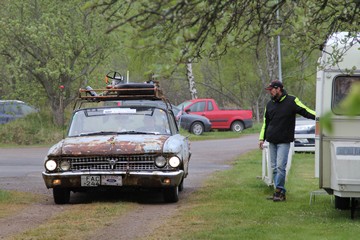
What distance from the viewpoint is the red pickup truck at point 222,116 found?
37.2 metres

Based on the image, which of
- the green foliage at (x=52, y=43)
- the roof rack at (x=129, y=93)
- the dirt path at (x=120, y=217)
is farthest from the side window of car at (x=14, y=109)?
the roof rack at (x=129, y=93)

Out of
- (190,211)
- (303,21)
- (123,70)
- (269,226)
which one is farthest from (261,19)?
(123,70)

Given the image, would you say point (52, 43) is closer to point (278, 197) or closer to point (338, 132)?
point (278, 197)

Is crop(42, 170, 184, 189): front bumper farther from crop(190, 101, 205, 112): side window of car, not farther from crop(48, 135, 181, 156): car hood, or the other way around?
crop(190, 101, 205, 112): side window of car

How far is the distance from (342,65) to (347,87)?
299 millimetres

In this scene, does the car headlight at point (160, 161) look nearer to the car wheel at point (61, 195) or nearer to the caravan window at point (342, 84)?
the car wheel at point (61, 195)

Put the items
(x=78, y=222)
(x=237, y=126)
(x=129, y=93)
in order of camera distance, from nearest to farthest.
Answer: (x=78, y=222) → (x=129, y=93) → (x=237, y=126)

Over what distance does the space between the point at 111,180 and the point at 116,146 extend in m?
0.51

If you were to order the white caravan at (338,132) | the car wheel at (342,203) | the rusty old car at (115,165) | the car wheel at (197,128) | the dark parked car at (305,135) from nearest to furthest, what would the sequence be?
the white caravan at (338,132) → the car wheel at (342,203) → the rusty old car at (115,165) → the dark parked car at (305,135) → the car wheel at (197,128)

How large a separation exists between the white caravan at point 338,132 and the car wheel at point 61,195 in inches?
154

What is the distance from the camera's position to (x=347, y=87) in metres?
10.0

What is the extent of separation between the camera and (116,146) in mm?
11297

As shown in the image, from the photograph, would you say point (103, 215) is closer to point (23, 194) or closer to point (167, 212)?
point (167, 212)


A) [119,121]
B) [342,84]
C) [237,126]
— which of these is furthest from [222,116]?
[342,84]
